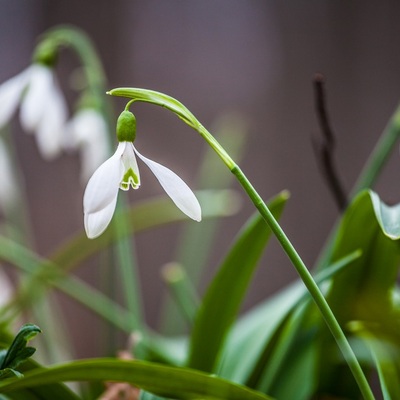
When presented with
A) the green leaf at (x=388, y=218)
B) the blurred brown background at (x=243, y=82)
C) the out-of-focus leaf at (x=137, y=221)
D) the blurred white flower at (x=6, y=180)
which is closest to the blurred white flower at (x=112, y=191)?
the green leaf at (x=388, y=218)

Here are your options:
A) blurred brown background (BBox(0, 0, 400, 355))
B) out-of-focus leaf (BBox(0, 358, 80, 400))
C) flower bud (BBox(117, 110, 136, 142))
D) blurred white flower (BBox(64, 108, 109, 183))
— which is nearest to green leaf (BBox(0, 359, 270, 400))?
out-of-focus leaf (BBox(0, 358, 80, 400))

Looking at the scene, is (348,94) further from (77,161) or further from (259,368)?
(259,368)

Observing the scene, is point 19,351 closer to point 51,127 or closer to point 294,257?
point 294,257

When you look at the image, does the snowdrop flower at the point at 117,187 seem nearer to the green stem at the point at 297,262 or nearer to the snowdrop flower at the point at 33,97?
the green stem at the point at 297,262

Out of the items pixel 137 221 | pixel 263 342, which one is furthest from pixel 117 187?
pixel 137 221

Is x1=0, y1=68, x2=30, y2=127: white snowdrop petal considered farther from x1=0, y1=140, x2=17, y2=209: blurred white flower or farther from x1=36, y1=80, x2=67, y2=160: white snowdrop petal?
x1=0, y1=140, x2=17, y2=209: blurred white flower

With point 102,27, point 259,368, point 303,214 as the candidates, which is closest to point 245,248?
point 259,368

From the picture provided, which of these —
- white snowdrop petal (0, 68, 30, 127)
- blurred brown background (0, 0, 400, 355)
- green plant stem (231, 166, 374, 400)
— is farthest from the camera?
blurred brown background (0, 0, 400, 355)
